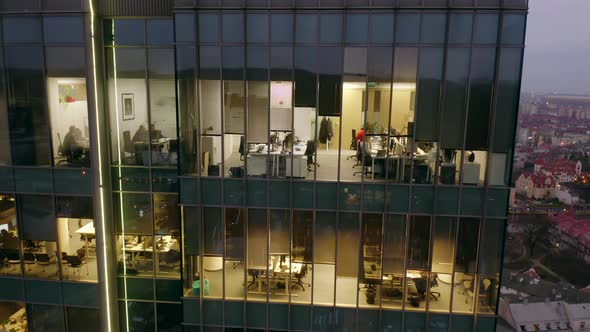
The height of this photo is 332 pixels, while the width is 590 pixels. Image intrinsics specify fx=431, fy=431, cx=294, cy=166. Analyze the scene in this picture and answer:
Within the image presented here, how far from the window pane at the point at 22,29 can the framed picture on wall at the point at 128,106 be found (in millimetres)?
3502

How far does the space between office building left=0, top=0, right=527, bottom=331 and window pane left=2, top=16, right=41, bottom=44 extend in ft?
0.18

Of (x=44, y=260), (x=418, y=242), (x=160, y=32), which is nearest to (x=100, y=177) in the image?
(x=44, y=260)

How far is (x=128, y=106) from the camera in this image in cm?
1684

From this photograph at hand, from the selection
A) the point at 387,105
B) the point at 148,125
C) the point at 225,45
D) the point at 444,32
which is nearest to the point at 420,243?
the point at 387,105

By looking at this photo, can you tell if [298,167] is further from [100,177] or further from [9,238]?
[9,238]

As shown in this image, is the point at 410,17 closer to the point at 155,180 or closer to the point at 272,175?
the point at 272,175

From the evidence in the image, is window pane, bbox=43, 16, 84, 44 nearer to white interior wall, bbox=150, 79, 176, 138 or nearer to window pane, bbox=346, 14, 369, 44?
white interior wall, bbox=150, 79, 176, 138

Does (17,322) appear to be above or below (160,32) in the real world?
below

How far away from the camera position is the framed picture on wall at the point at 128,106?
55.1 ft

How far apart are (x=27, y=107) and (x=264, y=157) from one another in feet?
30.6

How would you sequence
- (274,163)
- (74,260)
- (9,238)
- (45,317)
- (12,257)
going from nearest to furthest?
(274,163), (74,260), (9,238), (12,257), (45,317)

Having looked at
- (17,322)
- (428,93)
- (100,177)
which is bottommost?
(17,322)

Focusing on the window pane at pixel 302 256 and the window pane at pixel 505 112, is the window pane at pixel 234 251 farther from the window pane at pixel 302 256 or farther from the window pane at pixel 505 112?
the window pane at pixel 505 112

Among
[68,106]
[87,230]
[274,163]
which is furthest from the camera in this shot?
[87,230]
